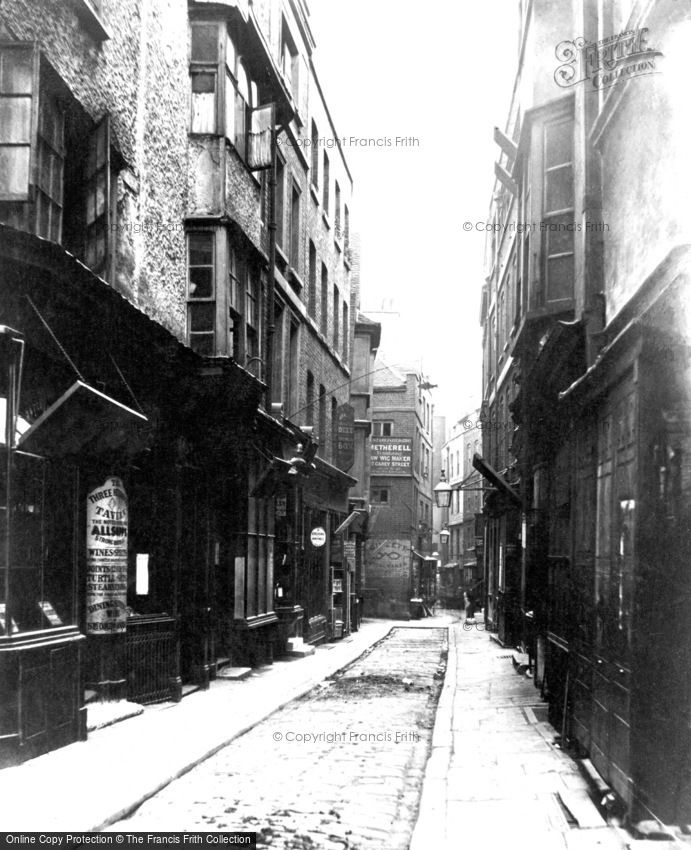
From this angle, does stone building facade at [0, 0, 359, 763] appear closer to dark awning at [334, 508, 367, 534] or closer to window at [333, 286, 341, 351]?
dark awning at [334, 508, 367, 534]

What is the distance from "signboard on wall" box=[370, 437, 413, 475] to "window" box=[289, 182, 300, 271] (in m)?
22.2

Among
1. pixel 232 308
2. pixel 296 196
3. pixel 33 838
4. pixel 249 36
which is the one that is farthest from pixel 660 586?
pixel 296 196

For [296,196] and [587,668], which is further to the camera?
[296,196]

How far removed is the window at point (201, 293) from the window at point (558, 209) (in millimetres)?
5254

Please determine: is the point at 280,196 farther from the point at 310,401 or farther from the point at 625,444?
the point at 625,444

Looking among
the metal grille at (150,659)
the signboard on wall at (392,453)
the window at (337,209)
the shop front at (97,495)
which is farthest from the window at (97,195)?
the signboard on wall at (392,453)

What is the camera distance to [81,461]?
10250mm

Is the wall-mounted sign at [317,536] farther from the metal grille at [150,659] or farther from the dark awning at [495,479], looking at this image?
the metal grille at [150,659]

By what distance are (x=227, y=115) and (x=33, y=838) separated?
11.8m

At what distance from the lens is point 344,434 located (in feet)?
91.7

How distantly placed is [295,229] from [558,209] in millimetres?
7845

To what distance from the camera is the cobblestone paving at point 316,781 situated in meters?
6.45

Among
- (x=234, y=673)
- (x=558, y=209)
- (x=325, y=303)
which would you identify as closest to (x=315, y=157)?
(x=325, y=303)

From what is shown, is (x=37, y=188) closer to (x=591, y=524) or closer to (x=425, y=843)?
(x=591, y=524)
